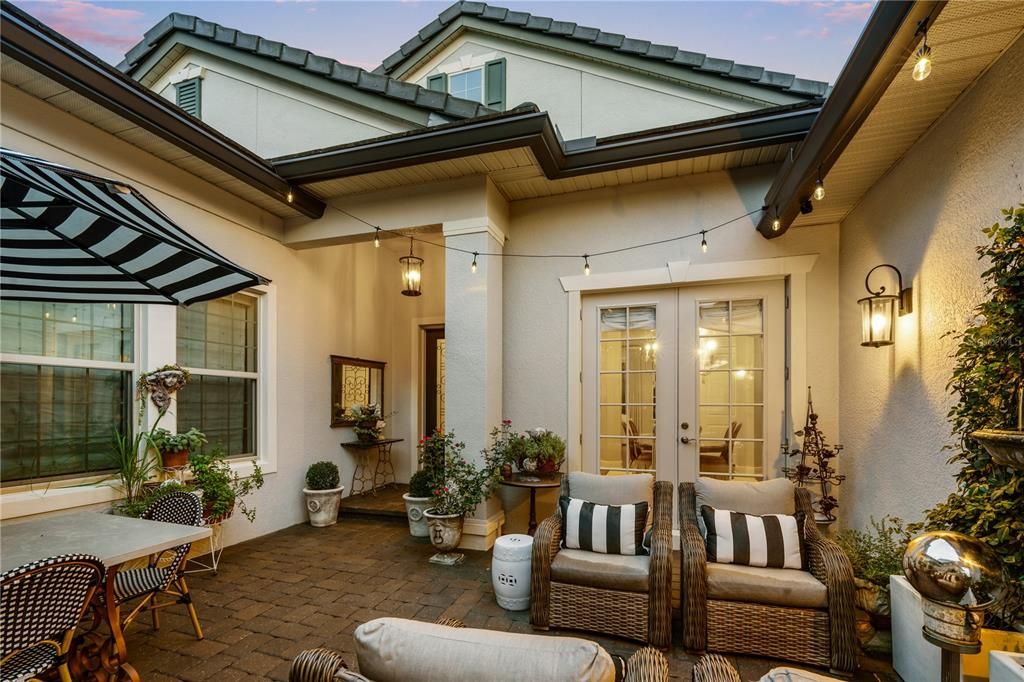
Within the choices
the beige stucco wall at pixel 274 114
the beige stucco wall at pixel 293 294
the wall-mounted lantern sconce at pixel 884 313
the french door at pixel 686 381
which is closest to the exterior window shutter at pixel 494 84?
the beige stucco wall at pixel 274 114

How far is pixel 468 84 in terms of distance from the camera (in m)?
6.67

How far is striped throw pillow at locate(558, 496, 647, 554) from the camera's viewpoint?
321 centimetres

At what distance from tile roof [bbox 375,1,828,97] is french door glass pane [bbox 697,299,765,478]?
2296 millimetres

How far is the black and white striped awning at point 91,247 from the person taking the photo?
7.93 ft

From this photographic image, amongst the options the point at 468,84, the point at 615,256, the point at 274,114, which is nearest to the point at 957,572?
the point at 615,256

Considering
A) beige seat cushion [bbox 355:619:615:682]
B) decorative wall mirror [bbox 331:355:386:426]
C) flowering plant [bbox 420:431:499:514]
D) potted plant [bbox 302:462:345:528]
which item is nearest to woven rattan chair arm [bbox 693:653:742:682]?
beige seat cushion [bbox 355:619:615:682]

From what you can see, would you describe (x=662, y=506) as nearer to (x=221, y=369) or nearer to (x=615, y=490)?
(x=615, y=490)

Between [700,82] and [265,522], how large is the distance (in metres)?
6.50

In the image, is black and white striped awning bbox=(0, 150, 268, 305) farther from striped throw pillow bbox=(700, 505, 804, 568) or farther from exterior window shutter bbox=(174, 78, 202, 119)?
exterior window shutter bbox=(174, 78, 202, 119)

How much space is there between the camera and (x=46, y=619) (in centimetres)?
194

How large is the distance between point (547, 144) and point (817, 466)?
3.54 metres

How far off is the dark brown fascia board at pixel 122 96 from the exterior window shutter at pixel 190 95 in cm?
209

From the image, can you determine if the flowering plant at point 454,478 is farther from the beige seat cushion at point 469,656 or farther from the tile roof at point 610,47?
the tile roof at point 610,47

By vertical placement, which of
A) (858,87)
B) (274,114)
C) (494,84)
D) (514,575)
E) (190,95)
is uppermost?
(494,84)
